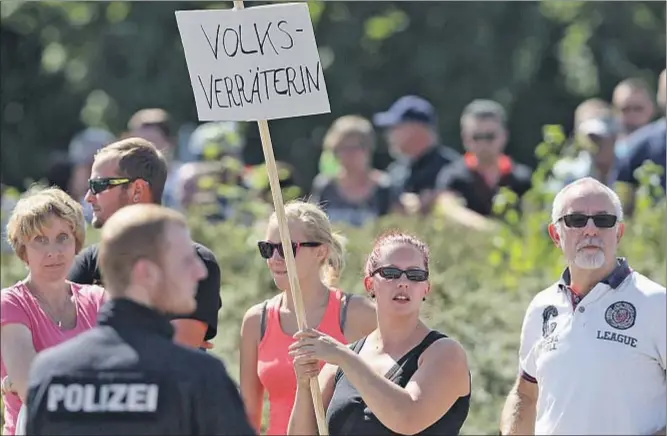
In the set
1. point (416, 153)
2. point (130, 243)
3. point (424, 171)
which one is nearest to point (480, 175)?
point (424, 171)

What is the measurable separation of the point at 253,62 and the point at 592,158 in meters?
5.34

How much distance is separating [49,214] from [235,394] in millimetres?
1899

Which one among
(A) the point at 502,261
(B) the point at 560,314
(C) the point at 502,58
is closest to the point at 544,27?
(C) the point at 502,58

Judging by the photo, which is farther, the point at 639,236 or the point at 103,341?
the point at 639,236

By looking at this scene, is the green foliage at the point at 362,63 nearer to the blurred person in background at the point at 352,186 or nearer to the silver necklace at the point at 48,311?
the blurred person in background at the point at 352,186

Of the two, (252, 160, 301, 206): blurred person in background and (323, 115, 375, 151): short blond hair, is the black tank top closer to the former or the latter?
(252, 160, 301, 206): blurred person in background

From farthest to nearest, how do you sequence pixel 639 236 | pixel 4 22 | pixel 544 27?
pixel 544 27 → pixel 4 22 → pixel 639 236

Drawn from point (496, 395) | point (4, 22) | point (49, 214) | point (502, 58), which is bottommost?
point (496, 395)

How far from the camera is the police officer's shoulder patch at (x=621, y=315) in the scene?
19.5ft

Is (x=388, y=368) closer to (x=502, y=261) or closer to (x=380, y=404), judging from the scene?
(x=380, y=404)

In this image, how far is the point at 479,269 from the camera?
10344 mm

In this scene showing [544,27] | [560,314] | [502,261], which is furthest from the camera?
[544,27]

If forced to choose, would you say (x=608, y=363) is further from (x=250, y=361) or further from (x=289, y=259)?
(x=250, y=361)

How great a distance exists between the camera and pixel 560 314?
6160 millimetres
